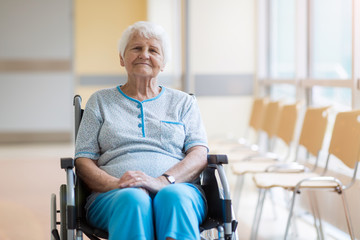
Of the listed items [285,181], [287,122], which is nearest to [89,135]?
[285,181]

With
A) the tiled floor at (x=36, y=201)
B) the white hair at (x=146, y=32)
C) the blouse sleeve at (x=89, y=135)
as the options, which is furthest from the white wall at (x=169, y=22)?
the blouse sleeve at (x=89, y=135)

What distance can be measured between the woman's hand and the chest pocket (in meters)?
0.23

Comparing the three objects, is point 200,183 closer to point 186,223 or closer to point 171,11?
point 186,223

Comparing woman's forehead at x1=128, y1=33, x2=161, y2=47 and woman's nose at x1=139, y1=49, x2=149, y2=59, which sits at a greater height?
woman's forehead at x1=128, y1=33, x2=161, y2=47

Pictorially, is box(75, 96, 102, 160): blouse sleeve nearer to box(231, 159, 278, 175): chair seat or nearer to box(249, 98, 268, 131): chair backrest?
box(231, 159, 278, 175): chair seat

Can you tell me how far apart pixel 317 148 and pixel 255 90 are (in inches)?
104

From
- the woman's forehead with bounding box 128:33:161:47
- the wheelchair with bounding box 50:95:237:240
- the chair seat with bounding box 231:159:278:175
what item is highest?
the woman's forehead with bounding box 128:33:161:47

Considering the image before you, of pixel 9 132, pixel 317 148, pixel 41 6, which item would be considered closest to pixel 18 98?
pixel 9 132

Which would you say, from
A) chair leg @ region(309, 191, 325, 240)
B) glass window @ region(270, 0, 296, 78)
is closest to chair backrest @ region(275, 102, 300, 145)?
chair leg @ region(309, 191, 325, 240)

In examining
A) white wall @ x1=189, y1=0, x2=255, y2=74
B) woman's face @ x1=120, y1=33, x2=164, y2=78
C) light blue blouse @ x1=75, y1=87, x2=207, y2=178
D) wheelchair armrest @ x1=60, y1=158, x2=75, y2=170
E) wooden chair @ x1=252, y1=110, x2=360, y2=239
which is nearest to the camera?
wheelchair armrest @ x1=60, y1=158, x2=75, y2=170

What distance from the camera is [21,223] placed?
4.14 meters

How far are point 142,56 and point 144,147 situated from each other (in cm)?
39

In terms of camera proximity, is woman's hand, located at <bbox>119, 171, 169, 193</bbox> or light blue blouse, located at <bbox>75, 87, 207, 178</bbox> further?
light blue blouse, located at <bbox>75, 87, 207, 178</bbox>

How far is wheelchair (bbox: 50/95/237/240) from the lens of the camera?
7.02 feet
